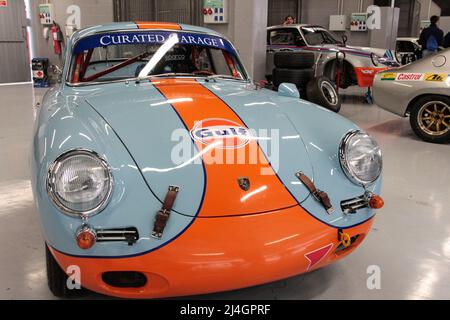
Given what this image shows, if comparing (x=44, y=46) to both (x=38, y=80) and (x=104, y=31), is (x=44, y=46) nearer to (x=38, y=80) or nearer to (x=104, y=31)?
(x=38, y=80)

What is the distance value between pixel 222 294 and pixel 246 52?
6.34 meters

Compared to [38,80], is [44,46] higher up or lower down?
higher up

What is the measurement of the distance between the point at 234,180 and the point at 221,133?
277mm

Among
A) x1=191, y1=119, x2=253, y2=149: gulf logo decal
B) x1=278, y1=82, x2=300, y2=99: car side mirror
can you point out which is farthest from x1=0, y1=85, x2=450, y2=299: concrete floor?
x1=278, y1=82, x2=300, y2=99: car side mirror

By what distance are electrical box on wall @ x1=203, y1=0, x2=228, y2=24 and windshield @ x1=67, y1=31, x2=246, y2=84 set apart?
5.03 m

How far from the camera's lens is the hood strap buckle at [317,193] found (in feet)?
5.81

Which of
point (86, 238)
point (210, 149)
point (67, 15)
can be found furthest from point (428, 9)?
point (86, 238)

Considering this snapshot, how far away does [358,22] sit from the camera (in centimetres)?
1199

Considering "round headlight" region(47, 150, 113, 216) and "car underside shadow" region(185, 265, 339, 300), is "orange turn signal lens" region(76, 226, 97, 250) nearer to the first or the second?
"round headlight" region(47, 150, 113, 216)

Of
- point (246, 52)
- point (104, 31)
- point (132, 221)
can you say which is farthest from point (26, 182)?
point (246, 52)

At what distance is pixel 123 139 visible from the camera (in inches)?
71.7

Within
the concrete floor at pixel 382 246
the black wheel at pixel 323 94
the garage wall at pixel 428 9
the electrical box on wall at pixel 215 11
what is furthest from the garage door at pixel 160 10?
the garage wall at pixel 428 9

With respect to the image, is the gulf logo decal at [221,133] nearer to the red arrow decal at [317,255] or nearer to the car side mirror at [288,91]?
the red arrow decal at [317,255]

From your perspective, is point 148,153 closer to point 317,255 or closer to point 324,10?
point 317,255
